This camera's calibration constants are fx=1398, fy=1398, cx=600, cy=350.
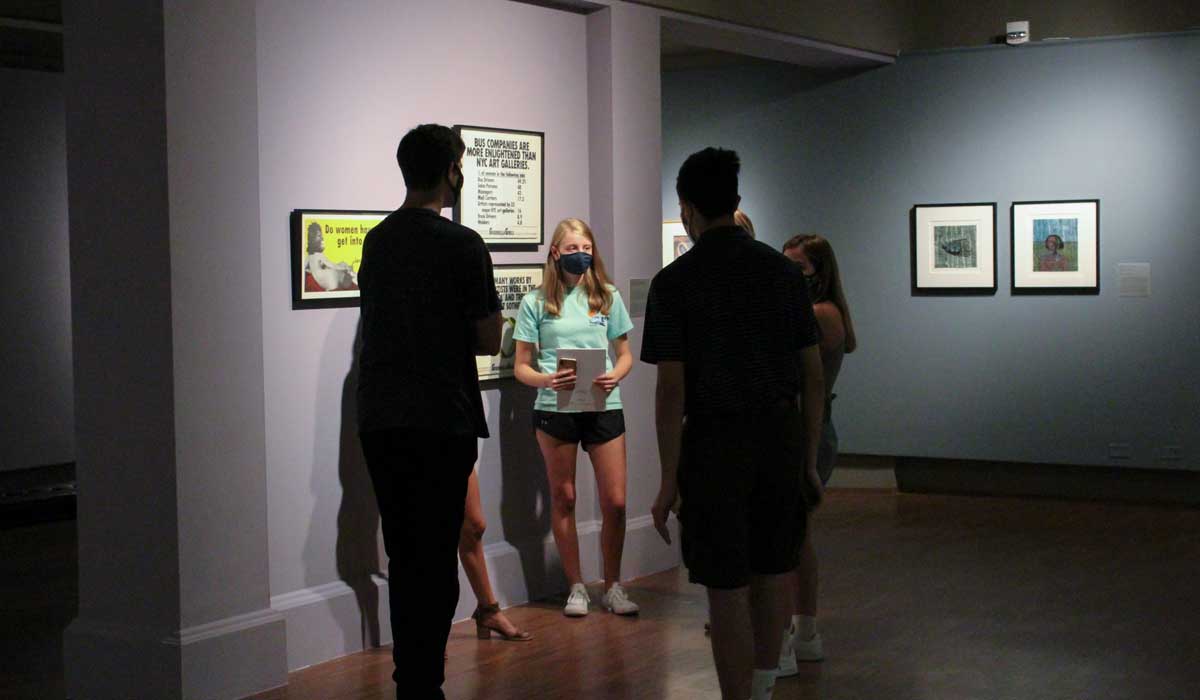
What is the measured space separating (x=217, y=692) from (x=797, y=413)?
2.47 metres

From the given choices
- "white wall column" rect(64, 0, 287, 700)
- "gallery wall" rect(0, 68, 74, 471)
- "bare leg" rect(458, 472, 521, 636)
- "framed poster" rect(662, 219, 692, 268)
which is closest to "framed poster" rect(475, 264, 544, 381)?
"bare leg" rect(458, 472, 521, 636)

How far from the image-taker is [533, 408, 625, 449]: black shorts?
20.9 feet

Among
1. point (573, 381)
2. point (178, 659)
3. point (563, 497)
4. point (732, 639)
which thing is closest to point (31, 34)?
point (573, 381)

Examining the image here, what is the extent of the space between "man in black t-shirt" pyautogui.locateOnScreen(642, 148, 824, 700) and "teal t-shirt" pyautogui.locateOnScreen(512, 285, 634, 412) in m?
2.28

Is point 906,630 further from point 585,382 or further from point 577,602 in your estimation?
point 585,382

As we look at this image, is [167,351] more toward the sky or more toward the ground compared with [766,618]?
more toward the sky

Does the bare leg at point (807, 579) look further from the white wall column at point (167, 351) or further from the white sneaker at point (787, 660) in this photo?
the white wall column at point (167, 351)

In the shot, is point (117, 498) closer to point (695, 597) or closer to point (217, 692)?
point (217, 692)

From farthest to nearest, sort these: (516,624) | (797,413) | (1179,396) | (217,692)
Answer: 1. (1179,396)
2. (516,624)
3. (217,692)
4. (797,413)

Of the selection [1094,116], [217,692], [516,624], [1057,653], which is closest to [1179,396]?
[1094,116]

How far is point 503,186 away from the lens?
22.0 feet

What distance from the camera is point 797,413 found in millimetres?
4055

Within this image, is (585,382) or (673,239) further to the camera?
(673,239)

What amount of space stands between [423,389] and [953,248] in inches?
254
